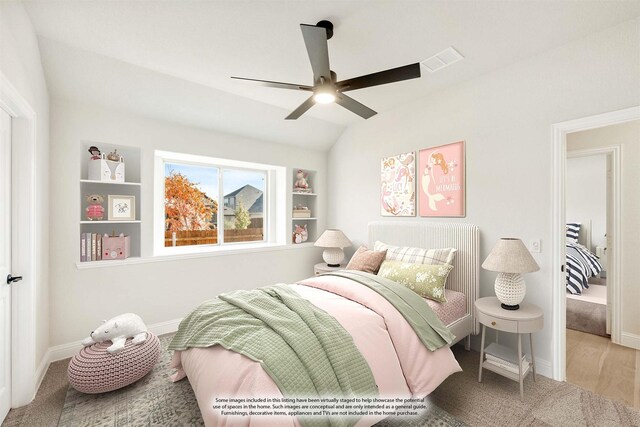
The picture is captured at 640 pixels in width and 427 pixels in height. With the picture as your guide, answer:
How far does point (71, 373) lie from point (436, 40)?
3.65 meters

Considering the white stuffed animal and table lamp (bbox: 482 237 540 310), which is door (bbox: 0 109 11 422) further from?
table lamp (bbox: 482 237 540 310)

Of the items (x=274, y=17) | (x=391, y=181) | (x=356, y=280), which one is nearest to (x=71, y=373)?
(x=356, y=280)

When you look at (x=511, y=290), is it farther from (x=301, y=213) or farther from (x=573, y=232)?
(x=573, y=232)

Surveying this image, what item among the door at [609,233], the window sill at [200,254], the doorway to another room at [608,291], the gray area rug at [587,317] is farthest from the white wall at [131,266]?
the door at [609,233]

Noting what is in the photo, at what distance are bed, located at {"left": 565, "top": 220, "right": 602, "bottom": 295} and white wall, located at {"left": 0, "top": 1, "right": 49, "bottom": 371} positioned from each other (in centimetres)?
565

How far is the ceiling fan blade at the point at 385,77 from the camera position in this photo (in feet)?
5.58

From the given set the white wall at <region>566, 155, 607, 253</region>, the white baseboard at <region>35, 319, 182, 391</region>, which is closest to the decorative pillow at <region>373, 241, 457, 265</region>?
the white baseboard at <region>35, 319, 182, 391</region>

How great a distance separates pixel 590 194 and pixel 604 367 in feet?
10.1

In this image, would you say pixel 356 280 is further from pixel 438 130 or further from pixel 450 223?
pixel 438 130

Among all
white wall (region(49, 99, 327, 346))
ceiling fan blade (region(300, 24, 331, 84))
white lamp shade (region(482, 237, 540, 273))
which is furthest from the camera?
white wall (region(49, 99, 327, 346))

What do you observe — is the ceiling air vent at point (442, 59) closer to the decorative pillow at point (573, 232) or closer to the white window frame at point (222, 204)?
the white window frame at point (222, 204)

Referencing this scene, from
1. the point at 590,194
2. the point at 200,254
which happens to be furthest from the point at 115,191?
the point at 590,194

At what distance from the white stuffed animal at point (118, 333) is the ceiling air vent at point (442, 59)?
331 cm

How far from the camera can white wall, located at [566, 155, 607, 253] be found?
14.0 feet
